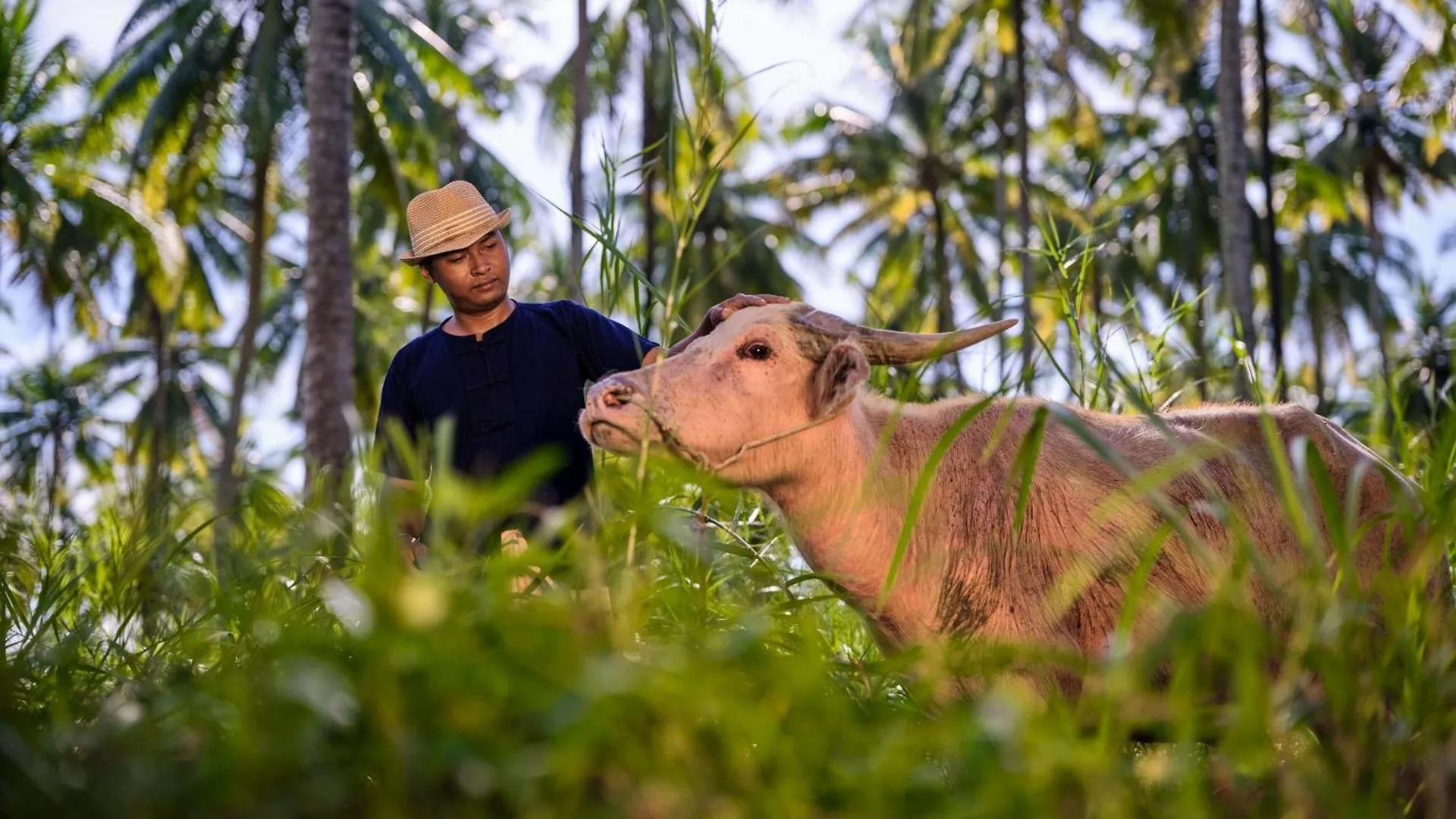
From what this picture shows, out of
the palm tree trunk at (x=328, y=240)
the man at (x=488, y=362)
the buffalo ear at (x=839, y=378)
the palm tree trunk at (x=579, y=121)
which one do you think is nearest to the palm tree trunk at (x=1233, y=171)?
the palm tree trunk at (x=579, y=121)

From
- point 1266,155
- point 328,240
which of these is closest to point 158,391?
point 328,240

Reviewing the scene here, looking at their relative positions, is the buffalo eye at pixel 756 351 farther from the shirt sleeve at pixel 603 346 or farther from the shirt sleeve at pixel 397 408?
the shirt sleeve at pixel 397 408

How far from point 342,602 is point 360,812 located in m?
0.36

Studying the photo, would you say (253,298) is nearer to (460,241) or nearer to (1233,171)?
(1233,171)

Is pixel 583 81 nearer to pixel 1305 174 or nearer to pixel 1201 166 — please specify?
pixel 1305 174

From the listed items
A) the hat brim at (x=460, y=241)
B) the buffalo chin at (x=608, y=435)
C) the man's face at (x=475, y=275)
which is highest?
the hat brim at (x=460, y=241)

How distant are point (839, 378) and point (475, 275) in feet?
4.79

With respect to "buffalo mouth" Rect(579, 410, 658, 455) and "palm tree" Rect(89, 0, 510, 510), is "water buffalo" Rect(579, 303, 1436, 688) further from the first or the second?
"palm tree" Rect(89, 0, 510, 510)

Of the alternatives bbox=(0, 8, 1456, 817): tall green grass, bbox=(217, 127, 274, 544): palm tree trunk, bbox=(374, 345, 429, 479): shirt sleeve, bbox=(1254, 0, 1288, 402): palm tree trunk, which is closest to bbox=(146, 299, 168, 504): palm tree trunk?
bbox=(217, 127, 274, 544): palm tree trunk

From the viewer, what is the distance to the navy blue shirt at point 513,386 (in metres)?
4.60

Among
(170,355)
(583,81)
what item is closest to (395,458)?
(583,81)

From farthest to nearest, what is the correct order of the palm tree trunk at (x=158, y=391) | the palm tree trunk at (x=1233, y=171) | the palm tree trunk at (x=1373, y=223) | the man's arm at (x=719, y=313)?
the palm tree trunk at (x=1373, y=223) < the palm tree trunk at (x=158, y=391) < the palm tree trunk at (x=1233, y=171) < the man's arm at (x=719, y=313)

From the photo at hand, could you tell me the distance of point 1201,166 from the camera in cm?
3703

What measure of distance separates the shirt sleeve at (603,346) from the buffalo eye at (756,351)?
3.10ft
